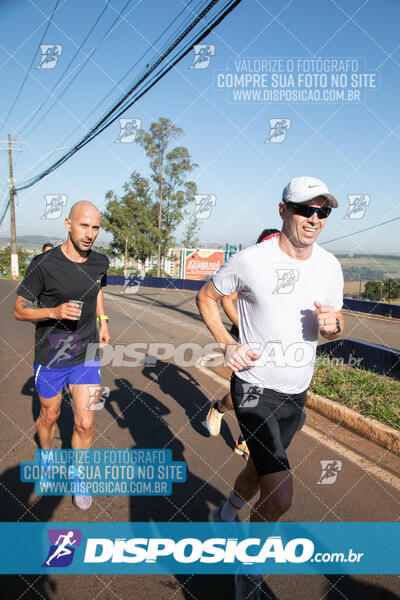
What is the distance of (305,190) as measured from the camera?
2.35 m

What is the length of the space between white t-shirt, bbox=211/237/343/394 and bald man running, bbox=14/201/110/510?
1.33 metres

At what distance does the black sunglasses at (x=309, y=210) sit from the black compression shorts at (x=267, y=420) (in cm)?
107

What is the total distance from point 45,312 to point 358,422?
367cm

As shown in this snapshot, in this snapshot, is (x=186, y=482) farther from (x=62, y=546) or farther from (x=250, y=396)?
(x=250, y=396)

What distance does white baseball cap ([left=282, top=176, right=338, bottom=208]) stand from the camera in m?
2.33

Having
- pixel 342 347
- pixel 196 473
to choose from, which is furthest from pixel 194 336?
pixel 196 473

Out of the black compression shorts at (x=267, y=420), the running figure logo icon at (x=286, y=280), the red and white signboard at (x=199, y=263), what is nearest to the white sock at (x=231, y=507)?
the black compression shorts at (x=267, y=420)

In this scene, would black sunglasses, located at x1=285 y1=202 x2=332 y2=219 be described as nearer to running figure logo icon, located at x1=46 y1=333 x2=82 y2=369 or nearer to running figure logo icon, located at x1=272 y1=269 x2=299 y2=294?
running figure logo icon, located at x1=272 y1=269 x2=299 y2=294

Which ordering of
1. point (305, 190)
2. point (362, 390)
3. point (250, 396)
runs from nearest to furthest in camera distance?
point (305, 190) → point (250, 396) → point (362, 390)

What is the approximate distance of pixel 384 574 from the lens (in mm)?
2648

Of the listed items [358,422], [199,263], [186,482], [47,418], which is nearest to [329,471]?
[358,422]

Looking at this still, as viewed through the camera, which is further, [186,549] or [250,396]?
[186,549]

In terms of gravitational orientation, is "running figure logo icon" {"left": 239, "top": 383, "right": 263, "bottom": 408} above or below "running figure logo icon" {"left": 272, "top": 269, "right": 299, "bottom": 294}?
below

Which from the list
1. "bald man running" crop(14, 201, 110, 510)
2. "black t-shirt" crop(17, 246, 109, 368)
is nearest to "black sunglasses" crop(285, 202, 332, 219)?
"bald man running" crop(14, 201, 110, 510)
